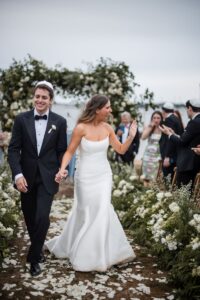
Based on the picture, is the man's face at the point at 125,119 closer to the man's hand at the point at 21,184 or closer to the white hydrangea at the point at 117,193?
the white hydrangea at the point at 117,193

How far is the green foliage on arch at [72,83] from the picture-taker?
39.3 feet

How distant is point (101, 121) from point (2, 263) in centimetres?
235

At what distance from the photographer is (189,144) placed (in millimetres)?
6707

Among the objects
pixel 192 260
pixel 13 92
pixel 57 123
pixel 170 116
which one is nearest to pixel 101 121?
pixel 57 123

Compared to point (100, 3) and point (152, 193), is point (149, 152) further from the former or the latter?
point (100, 3)

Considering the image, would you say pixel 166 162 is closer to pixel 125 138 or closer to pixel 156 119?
pixel 156 119

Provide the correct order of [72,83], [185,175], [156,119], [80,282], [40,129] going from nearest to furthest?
1. [80,282]
2. [40,129]
3. [185,175]
4. [156,119]
5. [72,83]

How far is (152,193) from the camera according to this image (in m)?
6.68

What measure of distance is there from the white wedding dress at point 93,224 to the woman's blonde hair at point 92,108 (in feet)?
0.90

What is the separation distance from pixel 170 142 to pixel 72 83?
16.8 feet

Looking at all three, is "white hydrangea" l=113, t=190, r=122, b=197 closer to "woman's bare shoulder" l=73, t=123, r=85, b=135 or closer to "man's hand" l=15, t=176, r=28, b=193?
"woman's bare shoulder" l=73, t=123, r=85, b=135

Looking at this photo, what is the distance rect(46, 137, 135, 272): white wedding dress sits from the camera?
485 centimetres

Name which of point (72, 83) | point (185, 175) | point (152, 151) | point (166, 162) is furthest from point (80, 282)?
point (72, 83)

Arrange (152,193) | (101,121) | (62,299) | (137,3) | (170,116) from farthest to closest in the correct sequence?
(137,3) < (170,116) < (152,193) < (101,121) < (62,299)
